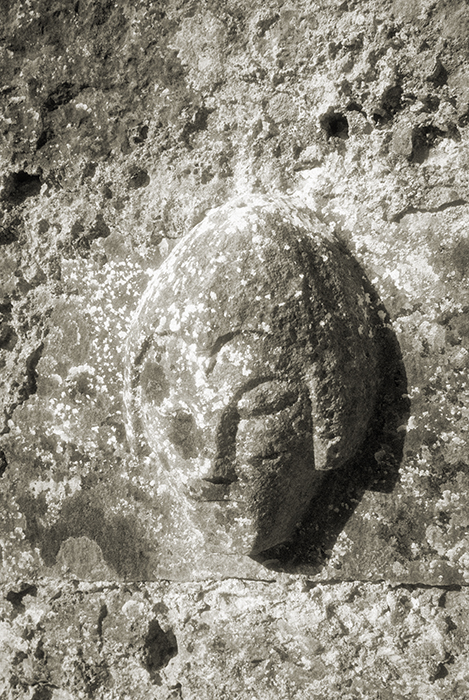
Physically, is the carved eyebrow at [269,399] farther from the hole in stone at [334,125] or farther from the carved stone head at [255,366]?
the hole in stone at [334,125]

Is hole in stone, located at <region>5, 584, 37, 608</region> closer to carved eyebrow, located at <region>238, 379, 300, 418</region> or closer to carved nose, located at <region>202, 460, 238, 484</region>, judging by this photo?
carved nose, located at <region>202, 460, 238, 484</region>

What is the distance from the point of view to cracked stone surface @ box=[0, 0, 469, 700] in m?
1.16

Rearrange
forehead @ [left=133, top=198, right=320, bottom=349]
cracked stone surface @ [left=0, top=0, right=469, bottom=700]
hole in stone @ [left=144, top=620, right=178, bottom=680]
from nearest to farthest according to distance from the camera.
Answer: forehead @ [left=133, top=198, right=320, bottom=349] → cracked stone surface @ [left=0, top=0, right=469, bottom=700] → hole in stone @ [left=144, top=620, right=178, bottom=680]

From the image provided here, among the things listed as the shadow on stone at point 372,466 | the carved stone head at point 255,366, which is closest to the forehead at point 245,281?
the carved stone head at point 255,366

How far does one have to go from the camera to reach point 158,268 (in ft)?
4.33

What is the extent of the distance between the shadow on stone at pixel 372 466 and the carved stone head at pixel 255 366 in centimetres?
4

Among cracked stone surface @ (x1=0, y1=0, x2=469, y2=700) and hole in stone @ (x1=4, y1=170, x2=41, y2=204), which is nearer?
cracked stone surface @ (x1=0, y1=0, x2=469, y2=700)

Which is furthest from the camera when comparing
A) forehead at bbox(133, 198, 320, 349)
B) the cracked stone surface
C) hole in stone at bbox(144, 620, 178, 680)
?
hole in stone at bbox(144, 620, 178, 680)

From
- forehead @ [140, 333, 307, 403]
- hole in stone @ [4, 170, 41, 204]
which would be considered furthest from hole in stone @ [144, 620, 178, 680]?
hole in stone @ [4, 170, 41, 204]

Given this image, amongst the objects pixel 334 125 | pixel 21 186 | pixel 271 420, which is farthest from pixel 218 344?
pixel 21 186

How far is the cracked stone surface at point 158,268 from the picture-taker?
45.5 inches

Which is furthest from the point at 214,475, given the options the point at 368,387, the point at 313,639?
the point at 313,639

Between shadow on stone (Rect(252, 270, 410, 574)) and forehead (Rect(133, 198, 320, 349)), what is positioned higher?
forehead (Rect(133, 198, 320, 349))

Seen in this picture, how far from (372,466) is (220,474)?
31 cm
